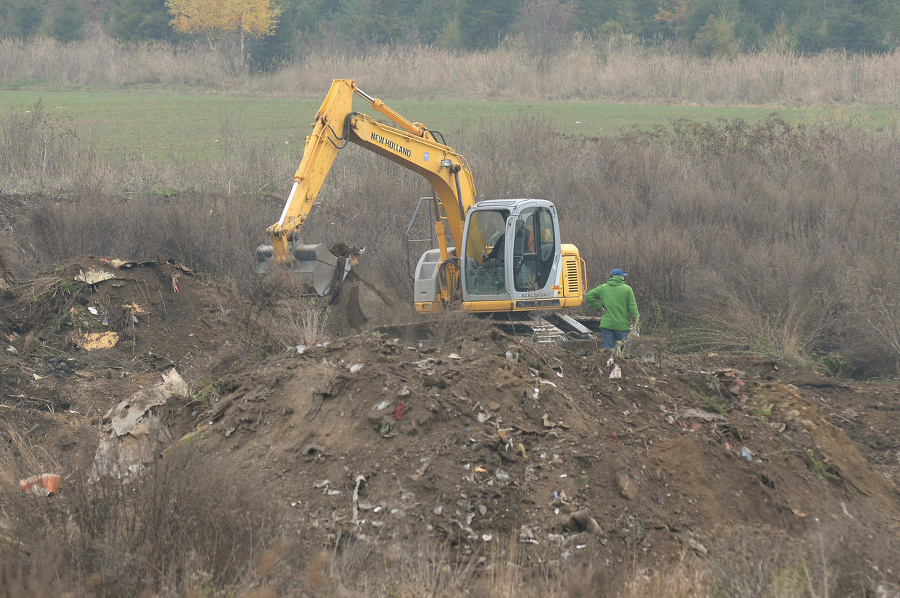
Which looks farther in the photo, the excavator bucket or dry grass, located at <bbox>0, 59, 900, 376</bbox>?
dry grass, located at <bbox>0, 59, 900, 376</bbox>

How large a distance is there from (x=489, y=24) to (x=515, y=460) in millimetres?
55028

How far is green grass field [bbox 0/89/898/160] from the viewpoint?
96.6ft

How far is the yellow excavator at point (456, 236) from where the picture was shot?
1230 cm

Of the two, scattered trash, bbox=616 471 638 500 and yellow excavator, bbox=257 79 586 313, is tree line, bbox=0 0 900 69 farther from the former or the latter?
scattered trash, bbox=616 471 638 500

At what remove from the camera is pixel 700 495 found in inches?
288

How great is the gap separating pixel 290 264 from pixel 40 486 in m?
5.85

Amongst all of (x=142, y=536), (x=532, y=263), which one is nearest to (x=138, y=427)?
(x=142, y=536)

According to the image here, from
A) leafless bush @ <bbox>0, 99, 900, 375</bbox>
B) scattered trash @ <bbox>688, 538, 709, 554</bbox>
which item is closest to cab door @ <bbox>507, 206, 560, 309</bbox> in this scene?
leafless bush @ <bbox>0, 99, 900, 375</bbox>

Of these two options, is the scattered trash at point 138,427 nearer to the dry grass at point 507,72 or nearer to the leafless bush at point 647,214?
the leafless bush at point 647,214

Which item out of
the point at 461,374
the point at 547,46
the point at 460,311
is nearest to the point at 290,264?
the point at 460,311

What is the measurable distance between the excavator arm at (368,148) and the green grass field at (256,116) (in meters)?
13.6

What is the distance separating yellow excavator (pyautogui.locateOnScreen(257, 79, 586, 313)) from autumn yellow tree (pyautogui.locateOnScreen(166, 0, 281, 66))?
137ft

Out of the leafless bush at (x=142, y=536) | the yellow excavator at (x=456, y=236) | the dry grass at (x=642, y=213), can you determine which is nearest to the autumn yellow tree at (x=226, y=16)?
the dry grass at (x=642, y=213)

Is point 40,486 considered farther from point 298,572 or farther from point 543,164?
point 543,164
